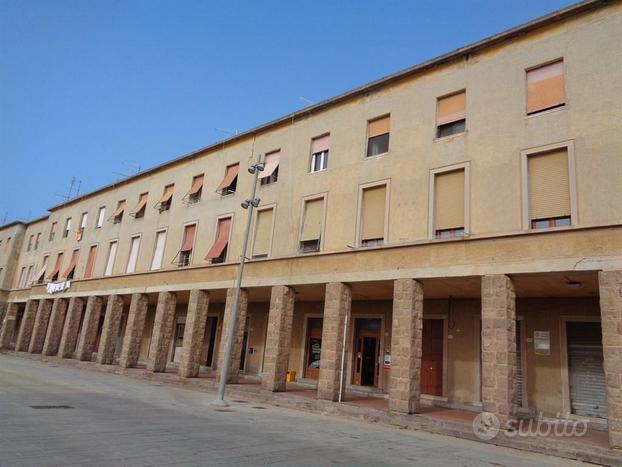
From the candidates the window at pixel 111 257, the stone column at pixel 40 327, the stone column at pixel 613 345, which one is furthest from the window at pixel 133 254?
the stone column at pixel 613 345

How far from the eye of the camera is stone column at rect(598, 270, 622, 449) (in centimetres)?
1005

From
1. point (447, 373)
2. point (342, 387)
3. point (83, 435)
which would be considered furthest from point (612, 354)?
point (83, 435)

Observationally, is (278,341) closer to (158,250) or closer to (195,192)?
(195,192)

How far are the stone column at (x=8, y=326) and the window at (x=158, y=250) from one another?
22.5 m

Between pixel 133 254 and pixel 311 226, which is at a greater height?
pixel 311 226

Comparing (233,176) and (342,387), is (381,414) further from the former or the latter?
(233,176)

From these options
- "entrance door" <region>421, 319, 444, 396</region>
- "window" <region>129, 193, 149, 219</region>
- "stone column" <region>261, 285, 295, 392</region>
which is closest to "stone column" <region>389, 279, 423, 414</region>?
"entrance door" <region>421, 319, 444, 396</region>

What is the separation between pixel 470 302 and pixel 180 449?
39.9 ft

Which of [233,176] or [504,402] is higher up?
[233,176]

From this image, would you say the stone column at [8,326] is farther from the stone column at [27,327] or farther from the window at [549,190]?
the window at [549,190]

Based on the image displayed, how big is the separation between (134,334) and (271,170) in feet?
38.6

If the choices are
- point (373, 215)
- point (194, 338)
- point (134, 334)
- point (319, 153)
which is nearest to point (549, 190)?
point (373, 215)

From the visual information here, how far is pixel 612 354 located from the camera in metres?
10.5

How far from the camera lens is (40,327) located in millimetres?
34375
